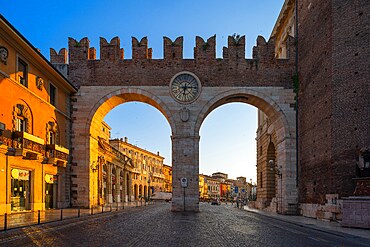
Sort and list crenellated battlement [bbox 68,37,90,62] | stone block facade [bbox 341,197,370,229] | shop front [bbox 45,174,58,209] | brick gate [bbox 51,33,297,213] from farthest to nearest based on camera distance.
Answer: crenellated battlement [bbox 68,37,90,62] < brick gate [bbox 51,33,297,213] < shop front [bbox 45,174,58,209] < stone block facade [bbox 341,197,370,229]

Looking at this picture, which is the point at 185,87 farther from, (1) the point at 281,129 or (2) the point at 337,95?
(2) the point at 337,95

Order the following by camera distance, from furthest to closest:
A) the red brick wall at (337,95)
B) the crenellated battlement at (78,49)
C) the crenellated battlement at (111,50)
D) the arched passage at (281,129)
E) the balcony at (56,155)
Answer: the crenellated battlement at (78,49) → the crenellated battlement at (111,50) → the arched passage at (281,129) → the balcony at (56,155) → the red brick wall at (337,95)

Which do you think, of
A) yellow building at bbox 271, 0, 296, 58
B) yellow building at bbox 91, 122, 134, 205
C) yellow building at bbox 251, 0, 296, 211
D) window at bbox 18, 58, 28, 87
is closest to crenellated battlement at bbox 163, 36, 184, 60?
yellow building at bbox 271, 0, 296, 58

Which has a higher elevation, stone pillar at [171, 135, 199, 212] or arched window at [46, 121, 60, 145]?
arched window at [46, 121, 60, 145]

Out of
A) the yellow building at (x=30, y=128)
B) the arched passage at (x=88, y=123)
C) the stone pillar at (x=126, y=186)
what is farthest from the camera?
the stone pillar at (x=126, y=186)

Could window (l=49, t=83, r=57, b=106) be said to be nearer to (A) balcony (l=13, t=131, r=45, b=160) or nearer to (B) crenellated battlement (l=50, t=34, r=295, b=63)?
(B) crenellated battlement (l=50, t=34, r=295, b=63)

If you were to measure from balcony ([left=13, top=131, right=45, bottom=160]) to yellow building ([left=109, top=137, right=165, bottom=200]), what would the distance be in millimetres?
53777

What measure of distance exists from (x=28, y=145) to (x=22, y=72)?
436 cm

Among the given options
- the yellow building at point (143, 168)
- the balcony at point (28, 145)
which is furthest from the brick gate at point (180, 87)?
the yellow building at point (143, 168)

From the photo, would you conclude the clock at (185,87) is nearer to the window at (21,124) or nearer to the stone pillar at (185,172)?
the stone pillar at (185,172)

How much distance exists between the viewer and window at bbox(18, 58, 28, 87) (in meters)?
24.9

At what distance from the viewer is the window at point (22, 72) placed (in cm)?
2486

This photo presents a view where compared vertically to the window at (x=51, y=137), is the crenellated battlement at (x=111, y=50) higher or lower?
higher

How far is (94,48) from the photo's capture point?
108ft
